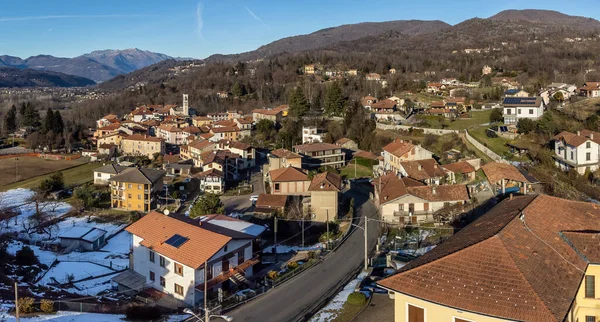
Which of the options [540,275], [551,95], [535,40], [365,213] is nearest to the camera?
[540,275]

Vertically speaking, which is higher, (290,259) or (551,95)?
(551,95)

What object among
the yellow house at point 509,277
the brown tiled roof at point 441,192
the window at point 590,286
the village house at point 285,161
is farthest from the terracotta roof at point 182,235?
the village house at point 285,161

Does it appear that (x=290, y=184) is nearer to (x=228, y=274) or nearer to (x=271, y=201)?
(x=271, y=201)

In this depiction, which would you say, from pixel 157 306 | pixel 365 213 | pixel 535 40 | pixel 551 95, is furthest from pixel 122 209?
pixel 535 40

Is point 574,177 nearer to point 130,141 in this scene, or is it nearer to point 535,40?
point 130,141

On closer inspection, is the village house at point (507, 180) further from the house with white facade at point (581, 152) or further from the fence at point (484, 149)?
the house with white facade at point (581, 152)

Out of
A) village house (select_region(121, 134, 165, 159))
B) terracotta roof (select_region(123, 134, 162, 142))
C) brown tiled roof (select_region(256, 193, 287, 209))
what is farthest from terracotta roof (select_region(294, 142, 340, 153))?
terracotta roof (select_region(123, 134, 162, 142))
